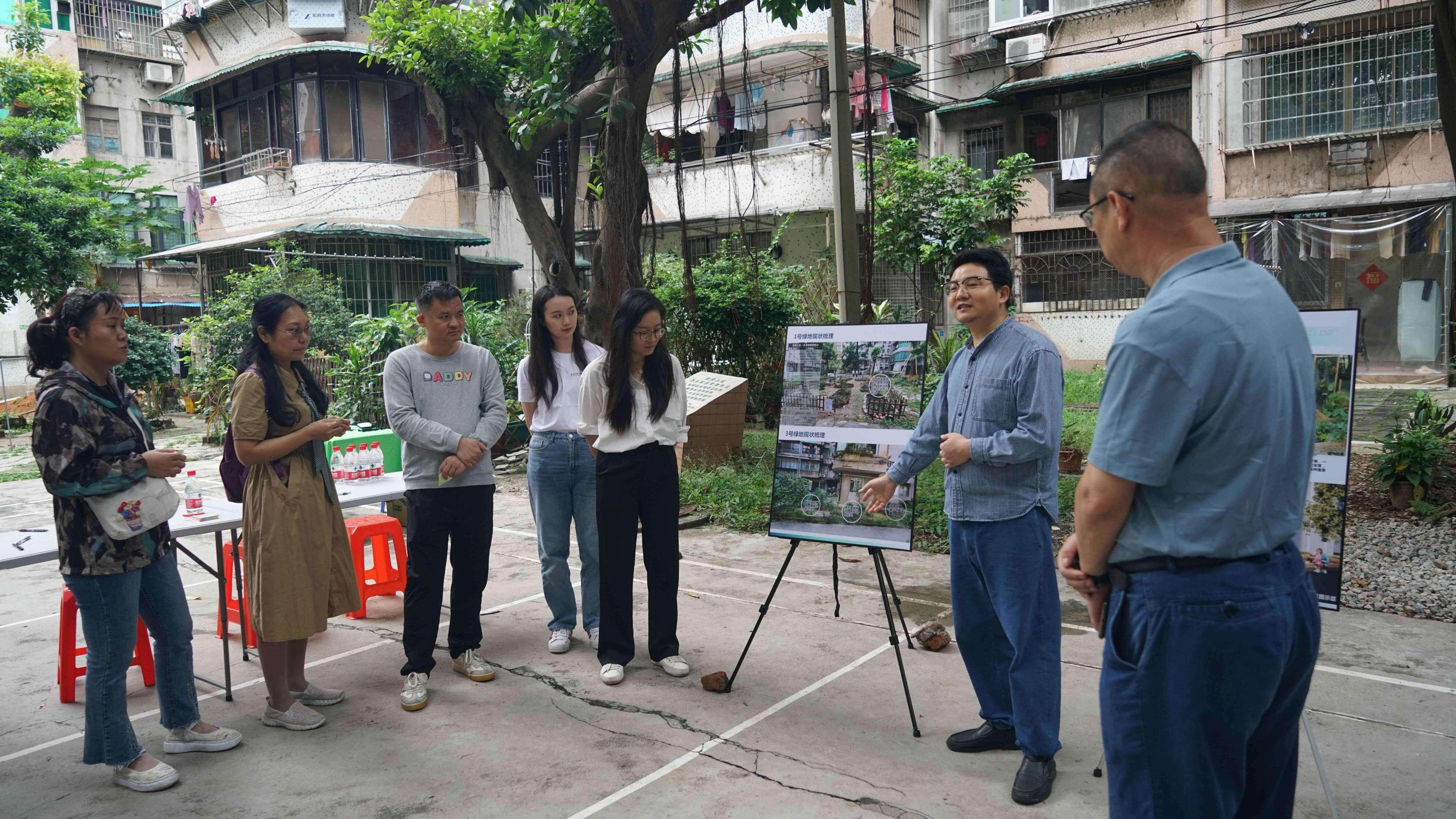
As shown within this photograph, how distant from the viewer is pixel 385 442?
21.1ft

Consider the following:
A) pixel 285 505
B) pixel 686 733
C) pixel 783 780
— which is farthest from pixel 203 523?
pixel 783 780

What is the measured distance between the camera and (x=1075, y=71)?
1705 cm

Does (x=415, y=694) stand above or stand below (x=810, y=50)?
below

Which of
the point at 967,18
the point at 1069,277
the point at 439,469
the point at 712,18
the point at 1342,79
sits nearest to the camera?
the point at 439,469

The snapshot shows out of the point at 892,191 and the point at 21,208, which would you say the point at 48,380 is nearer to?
the point at 892,191

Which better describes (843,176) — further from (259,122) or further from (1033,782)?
(259,122)

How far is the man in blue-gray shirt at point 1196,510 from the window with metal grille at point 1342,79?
15615 millimetres

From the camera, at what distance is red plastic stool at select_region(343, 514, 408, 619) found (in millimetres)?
5418

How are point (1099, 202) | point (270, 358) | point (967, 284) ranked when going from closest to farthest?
point (1099, 202) < point (967, 284) < point (270, 358)

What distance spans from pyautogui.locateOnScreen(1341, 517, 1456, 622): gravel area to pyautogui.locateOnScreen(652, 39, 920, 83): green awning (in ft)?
35.1

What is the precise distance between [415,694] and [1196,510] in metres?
3.31

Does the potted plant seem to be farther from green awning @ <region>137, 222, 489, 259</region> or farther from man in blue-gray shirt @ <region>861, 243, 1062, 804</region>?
green awning @ <region>137, 222, 489, 259</region>

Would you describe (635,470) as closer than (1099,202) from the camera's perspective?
No

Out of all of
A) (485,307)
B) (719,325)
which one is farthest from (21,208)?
(719,325)
